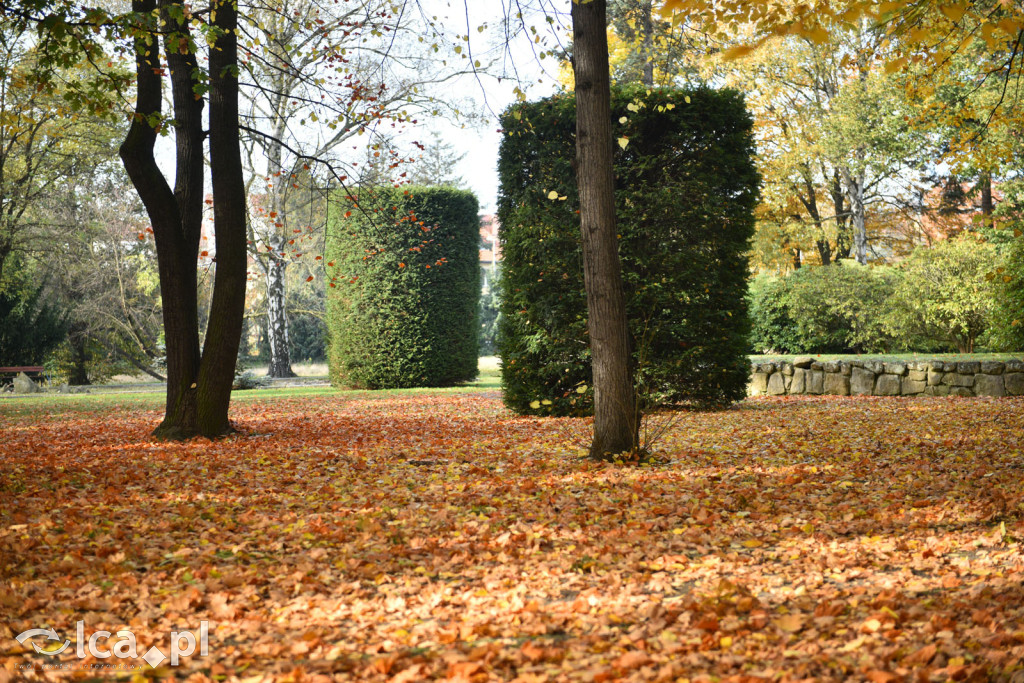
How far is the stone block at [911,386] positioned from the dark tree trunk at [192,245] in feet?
31.2

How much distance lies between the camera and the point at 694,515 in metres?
4.28

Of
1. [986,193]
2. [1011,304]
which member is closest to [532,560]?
[1011,304]

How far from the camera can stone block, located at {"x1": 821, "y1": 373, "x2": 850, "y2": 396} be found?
11898 millimetres

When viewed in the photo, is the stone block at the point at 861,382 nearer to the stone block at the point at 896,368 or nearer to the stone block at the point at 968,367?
the stone block at the point at 896,368

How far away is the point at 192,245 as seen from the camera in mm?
7719

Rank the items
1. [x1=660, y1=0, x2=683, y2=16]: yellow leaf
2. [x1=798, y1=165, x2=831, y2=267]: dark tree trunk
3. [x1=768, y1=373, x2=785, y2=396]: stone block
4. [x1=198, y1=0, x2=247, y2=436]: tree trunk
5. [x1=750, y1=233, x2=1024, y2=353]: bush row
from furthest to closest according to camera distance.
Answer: [x1=798, y1=165, x2=831, y2=267]: dark tree trunk < [x1=750, y1=233, x2=1024, y2=353]: bush row < [x1=768, y1=373, x2=785, y2=396]: stone block < [x1=198, y1=0, x2=247, y2=436]: tree trunk < [x1=660, y1=0, x2=683, y2=16]: yellow leaf

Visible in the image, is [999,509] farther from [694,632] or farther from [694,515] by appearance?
[694,632]

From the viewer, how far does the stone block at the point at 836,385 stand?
468 inches

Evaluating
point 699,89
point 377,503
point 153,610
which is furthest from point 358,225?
point 153,610

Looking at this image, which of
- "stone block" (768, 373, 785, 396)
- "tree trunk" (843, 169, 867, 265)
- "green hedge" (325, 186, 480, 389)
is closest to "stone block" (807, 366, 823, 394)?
"stone block" (768, 373, 785, 396)

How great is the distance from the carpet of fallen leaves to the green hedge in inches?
319

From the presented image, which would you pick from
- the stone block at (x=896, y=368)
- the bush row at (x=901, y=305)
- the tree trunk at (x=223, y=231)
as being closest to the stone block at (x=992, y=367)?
the stone block at (x=896, y=368)

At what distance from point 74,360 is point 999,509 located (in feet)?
71.3

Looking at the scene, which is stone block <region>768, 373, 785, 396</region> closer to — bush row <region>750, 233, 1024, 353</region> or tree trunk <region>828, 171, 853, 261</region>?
bush row <region>750, 233, 1024, 353</region>
